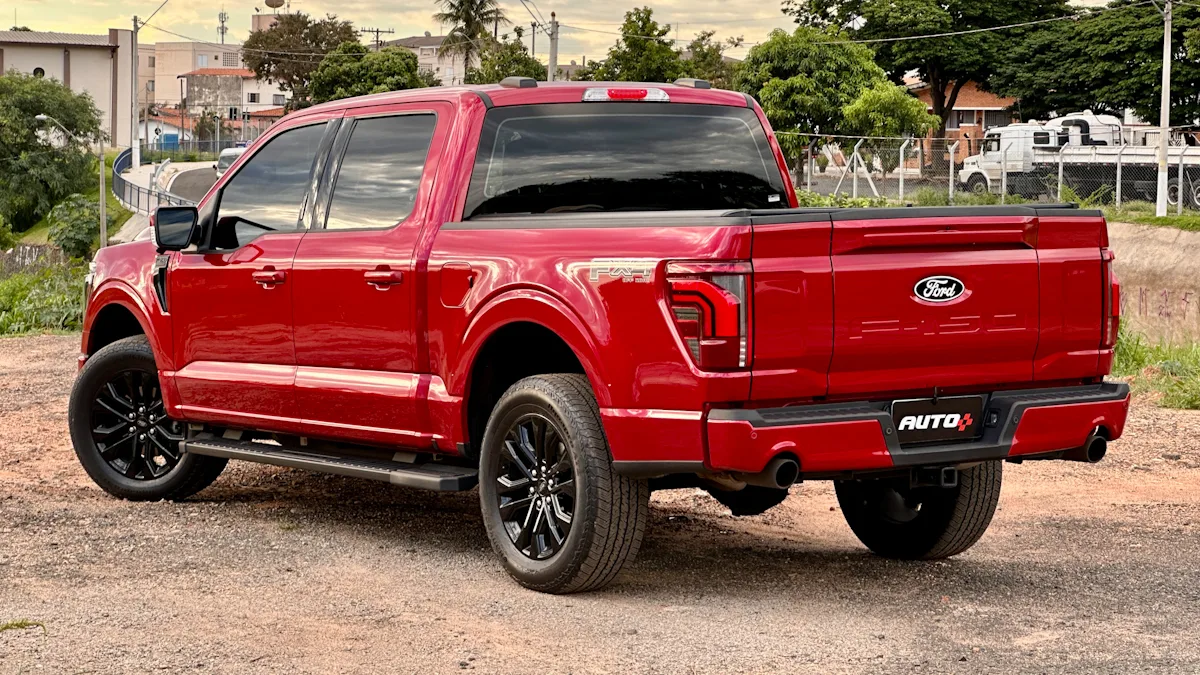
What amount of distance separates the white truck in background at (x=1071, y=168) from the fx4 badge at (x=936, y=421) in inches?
1215

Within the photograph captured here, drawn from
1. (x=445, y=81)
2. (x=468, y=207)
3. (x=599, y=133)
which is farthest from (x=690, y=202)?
(x=445, y=81)

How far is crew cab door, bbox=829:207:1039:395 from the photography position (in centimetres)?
556

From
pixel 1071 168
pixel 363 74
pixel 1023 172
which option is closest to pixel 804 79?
pixel 1023 172

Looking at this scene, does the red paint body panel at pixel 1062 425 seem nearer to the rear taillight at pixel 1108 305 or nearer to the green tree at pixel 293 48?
the rear taillight at pixel 1108 305

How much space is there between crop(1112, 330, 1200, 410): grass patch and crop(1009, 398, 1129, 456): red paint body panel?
692 cm

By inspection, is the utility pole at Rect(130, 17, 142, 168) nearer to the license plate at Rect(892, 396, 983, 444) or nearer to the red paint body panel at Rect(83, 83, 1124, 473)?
the red paint body panel at Rect(83, 83, 1124, 473)

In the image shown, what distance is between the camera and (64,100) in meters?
81.3

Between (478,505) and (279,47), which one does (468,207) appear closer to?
(478,505)

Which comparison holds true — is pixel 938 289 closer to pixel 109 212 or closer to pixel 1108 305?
pixel 1108 305

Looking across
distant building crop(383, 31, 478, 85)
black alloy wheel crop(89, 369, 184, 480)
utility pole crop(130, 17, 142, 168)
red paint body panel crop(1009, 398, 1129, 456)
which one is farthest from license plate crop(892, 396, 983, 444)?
distant building crop(383, 31, 478, 85)

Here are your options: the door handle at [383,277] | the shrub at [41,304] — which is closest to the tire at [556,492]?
the door handle at [383,277]

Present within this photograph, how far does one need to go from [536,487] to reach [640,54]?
47430mm

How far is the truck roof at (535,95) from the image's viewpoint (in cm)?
688

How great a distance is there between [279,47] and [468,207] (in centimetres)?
10443
